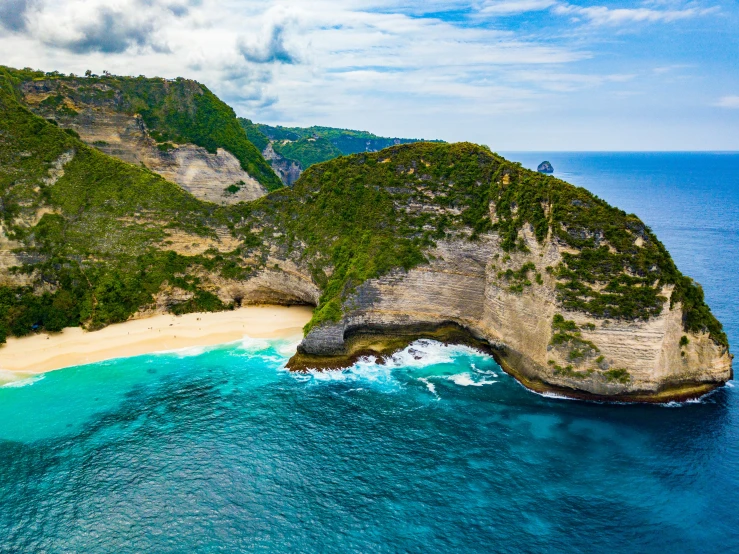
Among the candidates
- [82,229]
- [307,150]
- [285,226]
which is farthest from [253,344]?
[307,150]

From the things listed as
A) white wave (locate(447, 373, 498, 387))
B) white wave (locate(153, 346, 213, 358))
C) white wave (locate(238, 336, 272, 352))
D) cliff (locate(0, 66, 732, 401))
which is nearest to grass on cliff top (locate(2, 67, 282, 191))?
cliff (locate(0, 66, 732, 401))

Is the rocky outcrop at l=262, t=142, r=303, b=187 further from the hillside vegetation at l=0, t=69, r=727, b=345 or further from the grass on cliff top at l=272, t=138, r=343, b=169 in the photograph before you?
the hillside vegetation at l=0, t=69, r=727, b=345

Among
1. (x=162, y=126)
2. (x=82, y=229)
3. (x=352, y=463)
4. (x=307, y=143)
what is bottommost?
(x=352, y=463)

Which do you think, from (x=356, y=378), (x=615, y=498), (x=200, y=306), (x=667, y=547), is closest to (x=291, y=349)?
(x=356, y=378)

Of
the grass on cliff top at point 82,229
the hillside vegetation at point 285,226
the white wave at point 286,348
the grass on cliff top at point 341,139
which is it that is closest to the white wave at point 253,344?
the white wave at point 286,348

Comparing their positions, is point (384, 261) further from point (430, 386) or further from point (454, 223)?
point (430, 386)

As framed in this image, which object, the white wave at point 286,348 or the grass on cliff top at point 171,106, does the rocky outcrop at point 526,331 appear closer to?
the white wave at point 286,348
